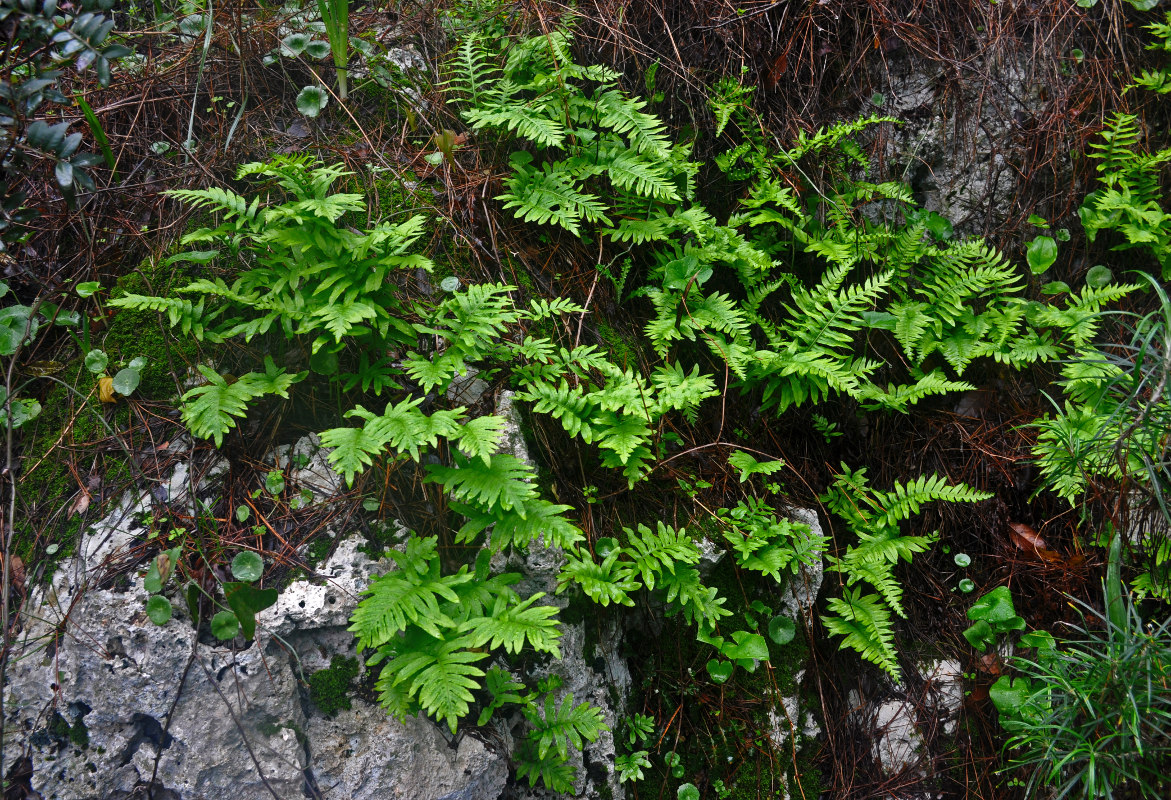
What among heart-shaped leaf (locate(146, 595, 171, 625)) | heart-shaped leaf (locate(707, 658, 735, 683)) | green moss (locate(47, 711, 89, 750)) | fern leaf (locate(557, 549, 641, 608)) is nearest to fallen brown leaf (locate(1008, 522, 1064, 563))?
heart-shaped leaf (locate(707, 658, 735, 683))

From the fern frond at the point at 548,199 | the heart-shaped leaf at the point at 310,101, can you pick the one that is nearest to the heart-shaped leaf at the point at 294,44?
the heart-shaped leaf at the point at 310,101

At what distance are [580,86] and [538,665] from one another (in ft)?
9.73

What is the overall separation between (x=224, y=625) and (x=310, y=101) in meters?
2.56

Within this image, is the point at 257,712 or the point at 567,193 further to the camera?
the point at 567,193

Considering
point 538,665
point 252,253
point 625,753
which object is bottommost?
point 625,753

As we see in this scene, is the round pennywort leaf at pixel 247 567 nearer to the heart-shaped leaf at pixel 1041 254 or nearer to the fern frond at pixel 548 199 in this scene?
the fern frond at pixel 548 199

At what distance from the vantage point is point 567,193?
3.50 m

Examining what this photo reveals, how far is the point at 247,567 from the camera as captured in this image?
9.13ft

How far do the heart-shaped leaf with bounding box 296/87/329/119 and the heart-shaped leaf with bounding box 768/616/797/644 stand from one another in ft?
11.2

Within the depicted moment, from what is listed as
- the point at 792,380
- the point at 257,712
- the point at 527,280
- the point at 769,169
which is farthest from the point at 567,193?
the point at 257,712

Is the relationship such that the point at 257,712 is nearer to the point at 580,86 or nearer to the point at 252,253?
the point at 252,253

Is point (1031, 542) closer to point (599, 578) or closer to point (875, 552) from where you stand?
point (875, 552)

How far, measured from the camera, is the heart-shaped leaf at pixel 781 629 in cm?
336

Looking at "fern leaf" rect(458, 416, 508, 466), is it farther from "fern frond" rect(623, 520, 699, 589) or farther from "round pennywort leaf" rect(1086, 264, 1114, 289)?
"round pennywort leaf" rect(1086, 264, 1114, 289)
